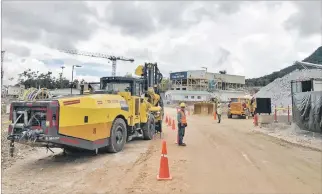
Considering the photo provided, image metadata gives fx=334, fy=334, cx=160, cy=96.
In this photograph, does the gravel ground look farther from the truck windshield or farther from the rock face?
the rock face

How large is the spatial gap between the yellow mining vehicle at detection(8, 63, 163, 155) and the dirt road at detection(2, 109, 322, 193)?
649 millimetres

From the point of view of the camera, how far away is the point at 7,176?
324 inches

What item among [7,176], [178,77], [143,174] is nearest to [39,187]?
[7,176]

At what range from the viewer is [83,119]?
9.11 metres

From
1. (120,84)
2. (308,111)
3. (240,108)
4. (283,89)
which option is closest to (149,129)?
(120,84)

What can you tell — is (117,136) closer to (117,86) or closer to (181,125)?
(117,86)

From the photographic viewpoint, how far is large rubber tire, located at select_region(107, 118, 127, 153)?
10578 millimetres

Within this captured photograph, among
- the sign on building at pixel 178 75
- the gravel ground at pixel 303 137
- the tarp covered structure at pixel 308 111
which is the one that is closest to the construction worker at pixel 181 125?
the gravel ground at pixel 303 137

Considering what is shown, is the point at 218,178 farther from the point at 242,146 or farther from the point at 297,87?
the point at 297,87

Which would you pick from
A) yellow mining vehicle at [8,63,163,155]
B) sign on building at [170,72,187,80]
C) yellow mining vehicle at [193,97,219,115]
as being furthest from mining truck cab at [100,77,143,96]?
sign on building at [170,72,187,80]

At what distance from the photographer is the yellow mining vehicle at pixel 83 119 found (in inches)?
333

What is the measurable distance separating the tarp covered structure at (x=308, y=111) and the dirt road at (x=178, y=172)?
12.7ft

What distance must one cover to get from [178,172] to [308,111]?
420 inches

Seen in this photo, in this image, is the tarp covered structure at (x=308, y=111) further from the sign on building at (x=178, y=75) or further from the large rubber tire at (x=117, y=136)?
the sign on building at (x=178, y=75)
